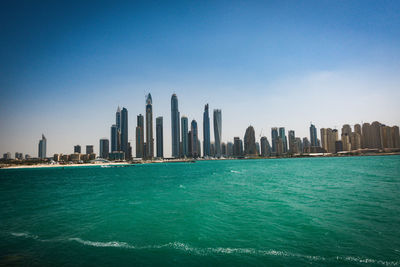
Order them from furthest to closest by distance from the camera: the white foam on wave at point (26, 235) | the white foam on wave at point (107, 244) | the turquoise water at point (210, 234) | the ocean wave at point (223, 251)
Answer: the white foam on wave at point (26, 235)
the white foam on wave at point (107, 244)
the turquoise water at point (210, 234)
the ocean wave at point (223, 251)

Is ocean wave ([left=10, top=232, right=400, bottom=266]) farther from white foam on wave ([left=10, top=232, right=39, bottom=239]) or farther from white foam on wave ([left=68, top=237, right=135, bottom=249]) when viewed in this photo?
white foam on wave ([left=10, top=232, right=39, bottom=239])

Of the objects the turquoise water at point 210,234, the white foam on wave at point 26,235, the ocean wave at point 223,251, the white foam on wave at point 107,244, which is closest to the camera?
the ocean wave at point 223,251

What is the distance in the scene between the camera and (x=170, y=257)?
1195 centimetres

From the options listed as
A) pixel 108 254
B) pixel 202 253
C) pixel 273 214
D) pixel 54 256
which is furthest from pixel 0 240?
pixel 273 214

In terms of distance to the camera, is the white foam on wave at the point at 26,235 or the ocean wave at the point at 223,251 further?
the white foam on wave at the point at 26,235

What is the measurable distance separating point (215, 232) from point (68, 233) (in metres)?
11.9

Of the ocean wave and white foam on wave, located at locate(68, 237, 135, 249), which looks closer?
the ocean wave

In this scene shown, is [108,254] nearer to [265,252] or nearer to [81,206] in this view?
[265,252]

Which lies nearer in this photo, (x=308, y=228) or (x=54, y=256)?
(x=54, y=256)

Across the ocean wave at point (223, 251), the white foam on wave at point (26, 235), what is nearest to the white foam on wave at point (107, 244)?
the ocean wave at point (223, 251)

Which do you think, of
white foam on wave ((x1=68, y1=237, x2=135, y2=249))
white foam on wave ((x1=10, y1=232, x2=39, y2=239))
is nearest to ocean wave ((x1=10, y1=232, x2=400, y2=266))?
white foam on wave ((x1=68, y1=237, x2=135, y2=249))

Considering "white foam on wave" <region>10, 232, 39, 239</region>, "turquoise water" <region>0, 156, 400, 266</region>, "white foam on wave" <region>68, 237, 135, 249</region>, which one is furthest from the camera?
"white foam on wave" <region>10, 232, 39, 239</region>

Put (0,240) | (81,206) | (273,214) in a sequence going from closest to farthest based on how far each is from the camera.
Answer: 1. (0,240)
2. (273,214)
3. (81,206)

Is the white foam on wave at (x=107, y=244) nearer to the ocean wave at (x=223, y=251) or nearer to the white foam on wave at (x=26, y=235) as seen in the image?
the ocean wave at (x=223, y=251)
